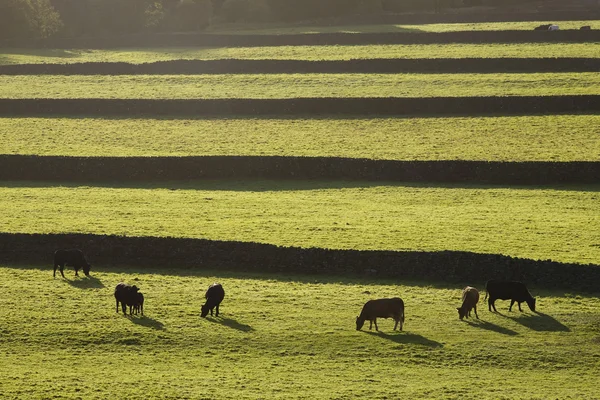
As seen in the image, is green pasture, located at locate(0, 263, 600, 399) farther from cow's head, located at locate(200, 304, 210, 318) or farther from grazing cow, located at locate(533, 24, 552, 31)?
grazing cow, located at locate(533, 24, 552, 31)

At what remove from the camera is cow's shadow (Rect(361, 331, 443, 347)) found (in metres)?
28.0

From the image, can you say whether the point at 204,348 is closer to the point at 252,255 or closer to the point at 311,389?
the point at 311,389

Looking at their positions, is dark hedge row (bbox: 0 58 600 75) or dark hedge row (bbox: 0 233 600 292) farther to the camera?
dark hedge row (bbox: 0 58 600 75)

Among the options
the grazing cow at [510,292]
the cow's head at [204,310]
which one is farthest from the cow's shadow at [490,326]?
the cow's head at [204,310]

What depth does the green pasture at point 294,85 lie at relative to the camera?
64188mm

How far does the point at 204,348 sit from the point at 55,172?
951 inches

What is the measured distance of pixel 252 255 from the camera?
3569 cm

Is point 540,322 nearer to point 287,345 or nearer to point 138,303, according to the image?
point 287,345

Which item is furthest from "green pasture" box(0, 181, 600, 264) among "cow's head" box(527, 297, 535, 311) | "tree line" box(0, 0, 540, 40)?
"tree line" box(0, 0, 540, 40)

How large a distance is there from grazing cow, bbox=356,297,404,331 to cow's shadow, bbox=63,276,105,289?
9332 mm

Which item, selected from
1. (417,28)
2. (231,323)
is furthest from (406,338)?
(417,28)

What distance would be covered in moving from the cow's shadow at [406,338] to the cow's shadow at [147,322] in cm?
576

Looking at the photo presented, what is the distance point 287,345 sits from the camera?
28062mm

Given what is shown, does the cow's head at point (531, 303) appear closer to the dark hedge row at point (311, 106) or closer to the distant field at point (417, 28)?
the dark hedge row at point (311, 106)
